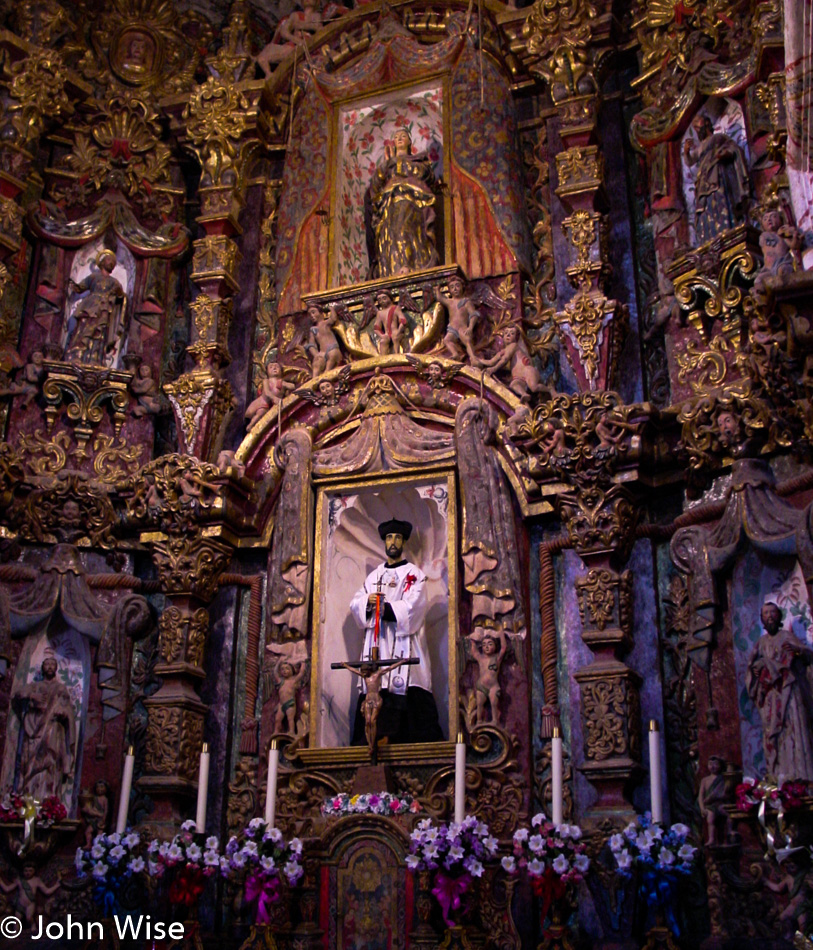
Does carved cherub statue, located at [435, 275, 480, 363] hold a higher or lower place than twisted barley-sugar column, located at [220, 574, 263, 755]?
higher

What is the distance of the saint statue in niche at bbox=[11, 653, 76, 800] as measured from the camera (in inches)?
371

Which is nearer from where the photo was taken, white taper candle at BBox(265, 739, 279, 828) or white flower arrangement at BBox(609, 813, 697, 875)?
white flower arrangement at BBox(609, 813, 697, 875)

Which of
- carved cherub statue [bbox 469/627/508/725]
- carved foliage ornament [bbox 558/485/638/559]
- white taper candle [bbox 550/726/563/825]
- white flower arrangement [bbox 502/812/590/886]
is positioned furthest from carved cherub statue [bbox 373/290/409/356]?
white flower arrangement [bbox 502/812/590/886]

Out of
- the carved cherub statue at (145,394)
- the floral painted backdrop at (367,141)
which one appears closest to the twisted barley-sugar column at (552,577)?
the floral painted backdrop at (367,141)

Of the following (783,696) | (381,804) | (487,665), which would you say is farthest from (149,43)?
(783,696)

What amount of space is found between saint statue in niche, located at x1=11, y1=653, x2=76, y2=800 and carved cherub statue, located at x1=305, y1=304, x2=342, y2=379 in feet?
12.0

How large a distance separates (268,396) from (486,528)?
2.71 meters

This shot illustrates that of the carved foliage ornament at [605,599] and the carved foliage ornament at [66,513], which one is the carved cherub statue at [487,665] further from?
the carved foliage ornament at [66,513]

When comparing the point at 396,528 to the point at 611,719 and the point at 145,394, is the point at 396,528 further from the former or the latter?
the point at 145,394

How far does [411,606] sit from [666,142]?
4.77m

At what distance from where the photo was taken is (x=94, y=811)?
9445 millimetres

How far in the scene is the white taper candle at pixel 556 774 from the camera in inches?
300

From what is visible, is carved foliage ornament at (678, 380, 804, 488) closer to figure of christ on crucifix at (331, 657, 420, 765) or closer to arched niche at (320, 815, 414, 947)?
figure of christ on crucifix at (331, 657, 420, 765)


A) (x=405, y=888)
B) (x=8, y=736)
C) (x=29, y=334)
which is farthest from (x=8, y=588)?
(x=405, y=888)
